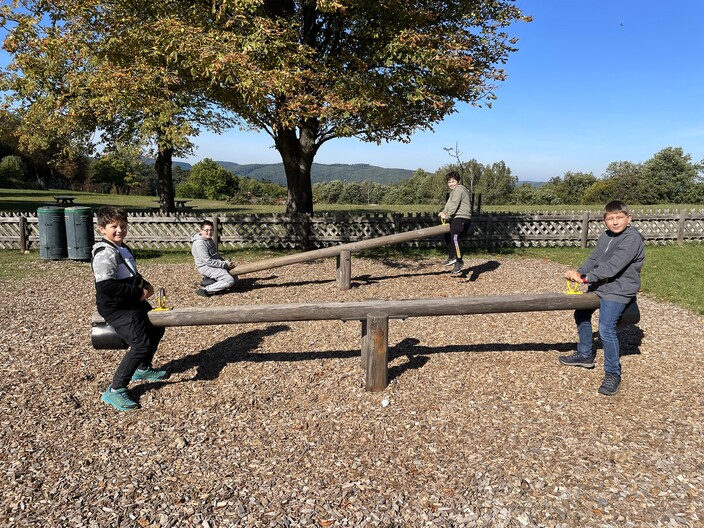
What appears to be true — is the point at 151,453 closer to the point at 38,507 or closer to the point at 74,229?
the point at 38,507

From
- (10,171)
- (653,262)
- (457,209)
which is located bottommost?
(653,262)

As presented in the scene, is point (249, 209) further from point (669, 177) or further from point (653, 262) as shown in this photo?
point (669, 177)

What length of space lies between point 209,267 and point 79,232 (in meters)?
5.04

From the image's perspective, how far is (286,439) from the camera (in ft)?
12.7

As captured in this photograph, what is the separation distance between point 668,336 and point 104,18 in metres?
11.4

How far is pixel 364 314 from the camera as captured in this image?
4.46 m

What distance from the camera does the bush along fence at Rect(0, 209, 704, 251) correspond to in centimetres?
1409

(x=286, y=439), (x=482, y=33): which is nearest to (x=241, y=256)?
(x=482, y=33)

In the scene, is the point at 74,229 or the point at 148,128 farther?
the point at 74,229

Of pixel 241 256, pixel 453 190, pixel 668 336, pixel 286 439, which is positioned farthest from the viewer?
pixel 241 256

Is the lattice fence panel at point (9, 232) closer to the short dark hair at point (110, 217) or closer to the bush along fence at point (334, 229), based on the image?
the bush along fence at point (334, 229)

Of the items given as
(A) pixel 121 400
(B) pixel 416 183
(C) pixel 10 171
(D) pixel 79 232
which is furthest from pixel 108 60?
(B) pixel 416 183

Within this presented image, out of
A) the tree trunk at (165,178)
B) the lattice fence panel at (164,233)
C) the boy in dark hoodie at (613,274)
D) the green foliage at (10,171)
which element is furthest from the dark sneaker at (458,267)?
the green foliage at (10,171)

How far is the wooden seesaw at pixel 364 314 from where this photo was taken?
4406 mm
